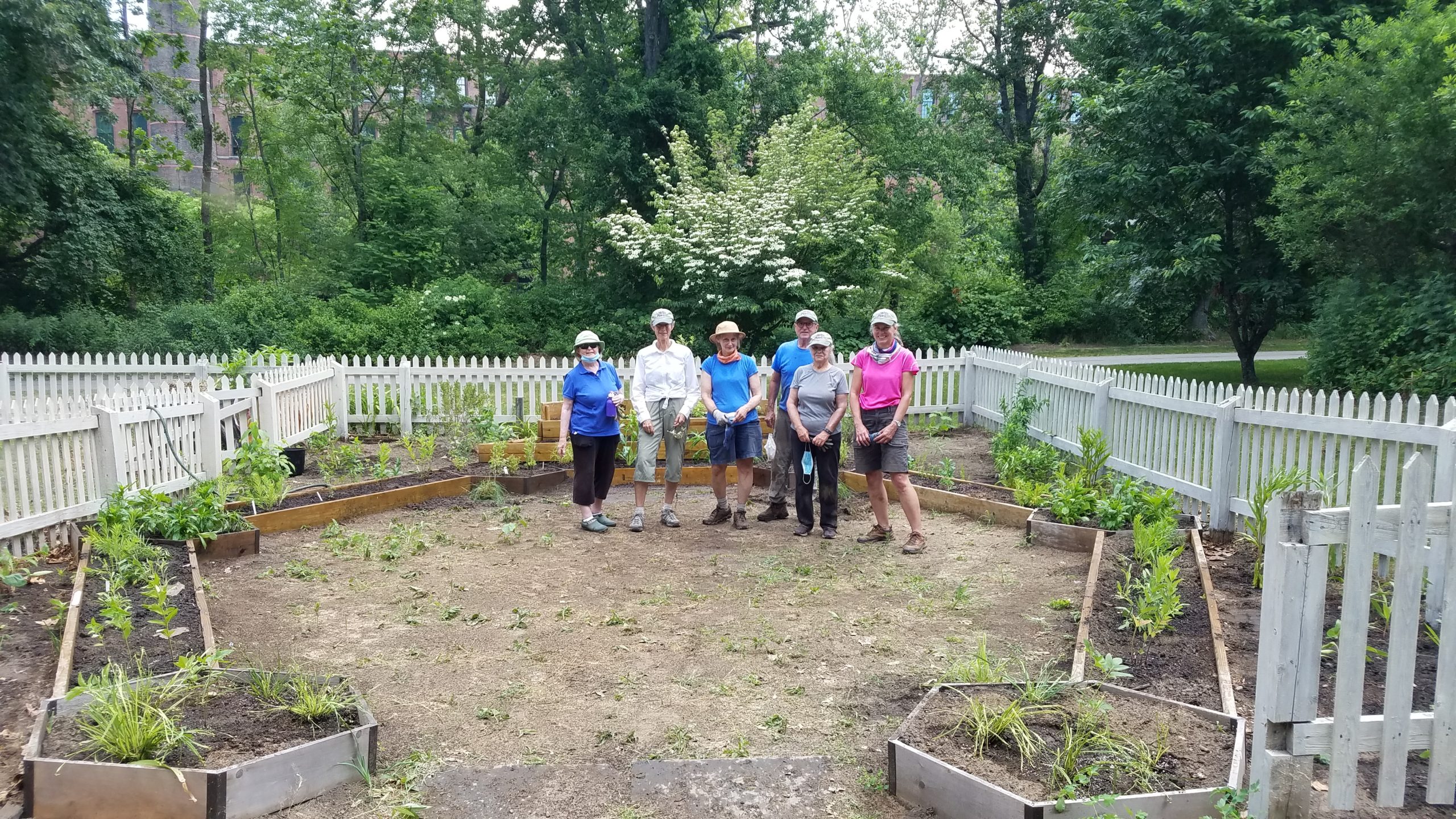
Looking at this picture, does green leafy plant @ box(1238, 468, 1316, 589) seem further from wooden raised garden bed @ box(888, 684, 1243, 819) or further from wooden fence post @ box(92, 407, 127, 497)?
wooden fence post @ box(92, 407, 127, 497)

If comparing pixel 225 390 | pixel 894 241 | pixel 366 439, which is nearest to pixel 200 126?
pixel 894 241

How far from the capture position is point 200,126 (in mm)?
36656

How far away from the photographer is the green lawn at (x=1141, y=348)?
26438 mm

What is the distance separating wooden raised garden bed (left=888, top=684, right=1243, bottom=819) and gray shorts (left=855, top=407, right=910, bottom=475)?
3294 mm

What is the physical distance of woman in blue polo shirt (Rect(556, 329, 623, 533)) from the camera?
8180 millimetres

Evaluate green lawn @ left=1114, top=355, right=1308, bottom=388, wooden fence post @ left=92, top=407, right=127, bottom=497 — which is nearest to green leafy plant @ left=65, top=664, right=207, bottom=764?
wooden fence post @ left=92, top=407, right=127, bottom=497

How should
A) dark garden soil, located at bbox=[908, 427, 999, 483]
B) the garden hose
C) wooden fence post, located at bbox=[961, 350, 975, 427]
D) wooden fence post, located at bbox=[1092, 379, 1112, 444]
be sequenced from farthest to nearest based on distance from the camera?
wooden fence post, located at bbox=[961, 350, 975, 427] < dark garden soil, located at bbox=[908, 427, 999, 483] < wooden fence post, located at bbox=[1092, 379, 1112, 444] < the garden hose

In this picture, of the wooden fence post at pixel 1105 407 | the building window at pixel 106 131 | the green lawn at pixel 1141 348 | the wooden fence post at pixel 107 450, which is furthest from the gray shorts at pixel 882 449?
the building window at pixel 106 131

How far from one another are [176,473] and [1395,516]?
878 centimetres

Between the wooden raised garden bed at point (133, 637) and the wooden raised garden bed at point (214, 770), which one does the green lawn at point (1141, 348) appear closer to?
the wooden raised garden bed at point (133, 637)

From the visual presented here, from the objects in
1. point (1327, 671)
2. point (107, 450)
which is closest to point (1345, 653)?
point (1327, 671)

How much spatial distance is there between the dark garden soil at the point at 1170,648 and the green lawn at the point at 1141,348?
20.3m

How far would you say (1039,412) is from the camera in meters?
11.7

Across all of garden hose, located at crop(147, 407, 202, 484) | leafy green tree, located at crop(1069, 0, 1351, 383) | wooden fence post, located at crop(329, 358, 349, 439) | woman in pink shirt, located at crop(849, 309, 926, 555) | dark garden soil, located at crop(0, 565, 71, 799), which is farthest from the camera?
leafy green tree, located at crop(1069, 0, 1351, 383)
